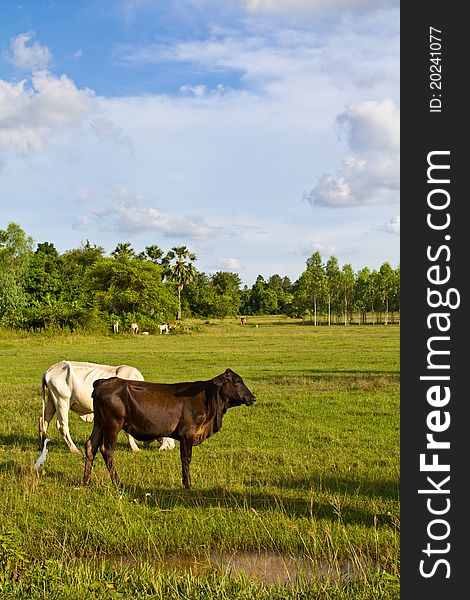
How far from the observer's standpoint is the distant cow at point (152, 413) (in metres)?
8.25

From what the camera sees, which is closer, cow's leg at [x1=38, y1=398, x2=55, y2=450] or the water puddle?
the water puddle

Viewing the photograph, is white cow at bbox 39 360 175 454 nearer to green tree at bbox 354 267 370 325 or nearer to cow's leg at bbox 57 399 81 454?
cow's leg at bbox 57 399 81 454

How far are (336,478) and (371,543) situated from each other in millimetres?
2478

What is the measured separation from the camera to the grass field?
519 centimetres

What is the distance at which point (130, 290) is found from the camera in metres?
60.0

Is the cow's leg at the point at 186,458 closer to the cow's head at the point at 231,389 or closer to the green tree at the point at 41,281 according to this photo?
the cow's head at the point at 231,389

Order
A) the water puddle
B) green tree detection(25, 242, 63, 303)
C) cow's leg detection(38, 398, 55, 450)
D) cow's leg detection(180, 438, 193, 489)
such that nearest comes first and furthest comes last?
1. the water puddle
2. cow's leg detection(180, 438, 193, 489)
3. cow's leg detection(38, 398, 55, 450)
4. green tree detection(25, 242, 63, 303)

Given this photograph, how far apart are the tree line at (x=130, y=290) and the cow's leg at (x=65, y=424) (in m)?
36.3

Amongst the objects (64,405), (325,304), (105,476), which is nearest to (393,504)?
(105,476)

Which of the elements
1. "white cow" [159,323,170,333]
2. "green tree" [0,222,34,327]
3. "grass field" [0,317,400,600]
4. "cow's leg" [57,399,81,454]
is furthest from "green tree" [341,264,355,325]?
"cow's leg" [57,399,81,454]

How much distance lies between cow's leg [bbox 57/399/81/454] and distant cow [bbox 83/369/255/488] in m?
2.34

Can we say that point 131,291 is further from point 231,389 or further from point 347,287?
point 231,389

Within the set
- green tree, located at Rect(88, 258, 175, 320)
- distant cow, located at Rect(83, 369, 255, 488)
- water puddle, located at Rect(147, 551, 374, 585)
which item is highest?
green tree, located at Rect(88, 258, 175, 320)

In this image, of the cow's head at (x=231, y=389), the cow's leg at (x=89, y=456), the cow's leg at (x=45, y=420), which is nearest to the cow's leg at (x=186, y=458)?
the cow's head at (x=231, y=389)
